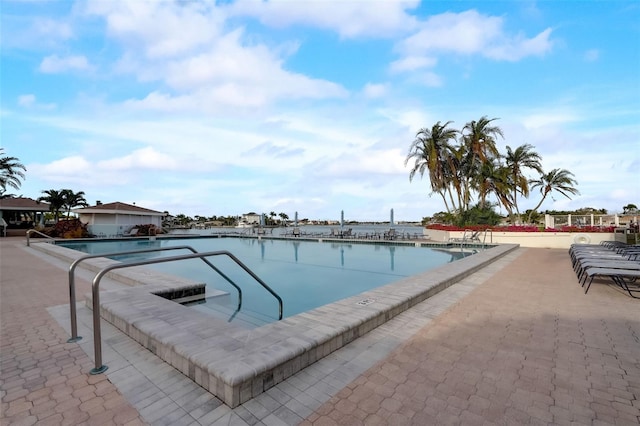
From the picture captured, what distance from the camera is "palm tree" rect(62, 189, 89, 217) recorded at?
36.6 meters

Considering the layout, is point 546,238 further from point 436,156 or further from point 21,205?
point 21,205

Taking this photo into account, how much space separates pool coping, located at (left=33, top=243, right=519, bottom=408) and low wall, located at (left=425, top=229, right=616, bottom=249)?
13.8 meters

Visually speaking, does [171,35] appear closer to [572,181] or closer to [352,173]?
[352,173]

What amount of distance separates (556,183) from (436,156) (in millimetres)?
10353

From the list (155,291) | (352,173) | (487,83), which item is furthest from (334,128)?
(155,291)

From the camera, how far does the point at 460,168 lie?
23.5 meters

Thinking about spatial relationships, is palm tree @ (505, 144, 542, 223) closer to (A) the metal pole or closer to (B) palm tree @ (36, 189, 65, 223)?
(A) the metal pole

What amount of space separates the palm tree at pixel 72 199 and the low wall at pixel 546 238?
140 ft

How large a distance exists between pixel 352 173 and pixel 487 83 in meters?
17.0

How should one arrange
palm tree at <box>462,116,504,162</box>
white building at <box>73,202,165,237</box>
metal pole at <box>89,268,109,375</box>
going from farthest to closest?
palm tree at <box>462,116,504,162</box>
white building at <box>73,202,165,237</box>
metal pole at <box>89,268,109,375</box>

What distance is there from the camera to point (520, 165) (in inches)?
978

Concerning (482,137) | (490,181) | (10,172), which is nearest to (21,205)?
(10,172)

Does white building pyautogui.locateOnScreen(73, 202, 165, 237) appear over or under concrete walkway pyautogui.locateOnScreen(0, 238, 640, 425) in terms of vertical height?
over

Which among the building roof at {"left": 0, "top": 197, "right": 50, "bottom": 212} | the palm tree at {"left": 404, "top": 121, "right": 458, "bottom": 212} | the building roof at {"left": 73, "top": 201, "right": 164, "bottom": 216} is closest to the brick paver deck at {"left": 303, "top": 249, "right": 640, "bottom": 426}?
the palm tree at {"left": 404, "top": 121, "right": 458, "bottom": 212}
